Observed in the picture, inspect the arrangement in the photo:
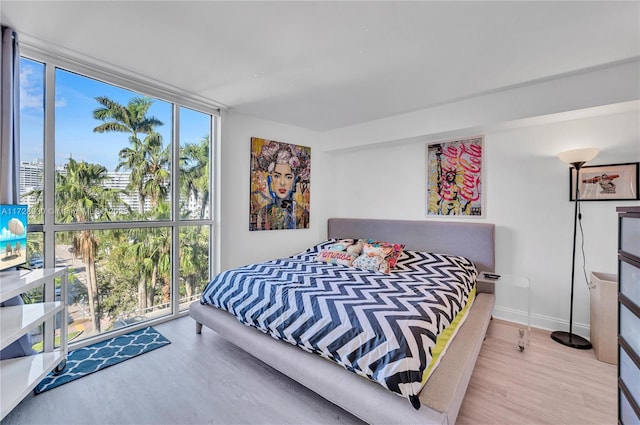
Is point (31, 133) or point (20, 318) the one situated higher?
point (31, 133)

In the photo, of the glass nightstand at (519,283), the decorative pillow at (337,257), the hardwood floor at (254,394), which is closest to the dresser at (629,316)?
the hardwood floor at (254,394)

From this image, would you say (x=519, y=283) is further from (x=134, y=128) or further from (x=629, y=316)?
(x=134, y=128)

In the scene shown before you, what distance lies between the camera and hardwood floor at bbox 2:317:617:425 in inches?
66.1

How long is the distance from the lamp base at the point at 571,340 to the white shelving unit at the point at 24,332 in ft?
13.5

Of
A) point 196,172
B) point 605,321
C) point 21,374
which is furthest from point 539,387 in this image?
point 196,172

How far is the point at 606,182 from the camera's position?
8.44 ft

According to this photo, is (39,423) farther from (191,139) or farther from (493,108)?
(493,108)

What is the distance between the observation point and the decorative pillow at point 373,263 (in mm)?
2833

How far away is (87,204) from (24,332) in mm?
1276

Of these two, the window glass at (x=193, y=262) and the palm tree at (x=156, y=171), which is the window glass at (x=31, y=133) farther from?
the window glass at (x=193, y=262)

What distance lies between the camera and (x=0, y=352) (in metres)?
1.90

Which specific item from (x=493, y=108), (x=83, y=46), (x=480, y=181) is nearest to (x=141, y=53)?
(x=83, y=46)

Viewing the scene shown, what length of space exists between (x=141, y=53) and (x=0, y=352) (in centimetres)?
240

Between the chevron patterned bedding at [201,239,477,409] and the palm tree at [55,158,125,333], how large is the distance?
1026 mm
